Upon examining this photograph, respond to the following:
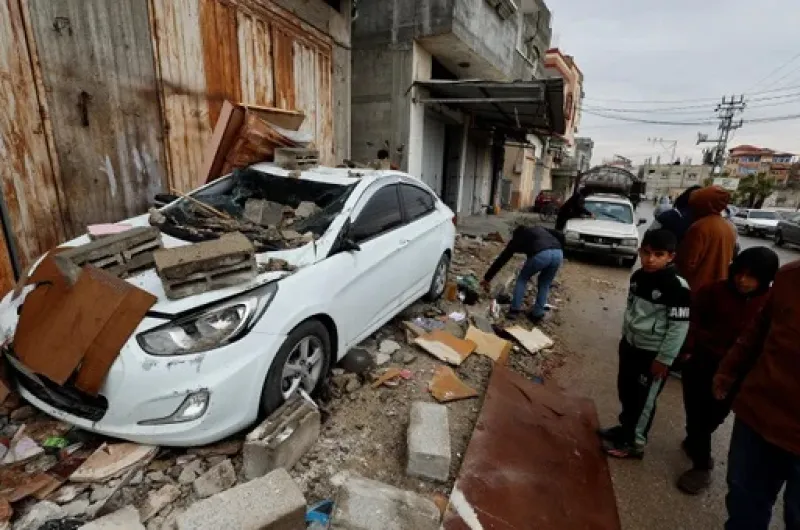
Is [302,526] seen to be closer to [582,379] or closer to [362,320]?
[362,320]

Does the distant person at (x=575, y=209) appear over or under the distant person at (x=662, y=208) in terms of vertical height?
under

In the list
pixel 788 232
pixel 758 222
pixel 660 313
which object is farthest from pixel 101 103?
pixel 758 222

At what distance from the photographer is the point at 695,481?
2559 mm

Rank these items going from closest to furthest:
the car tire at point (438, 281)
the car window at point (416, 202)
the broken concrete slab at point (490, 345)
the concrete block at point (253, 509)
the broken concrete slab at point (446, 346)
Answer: the concrete block at point (253, 509) → the broken concrete slab at point (446, 346) → the broken concrete slab at point (490, 345) → the car window at point (416, 202) → the car tire at point (438, 281)

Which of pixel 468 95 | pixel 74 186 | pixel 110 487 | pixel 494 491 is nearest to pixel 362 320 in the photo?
pixel 494 491

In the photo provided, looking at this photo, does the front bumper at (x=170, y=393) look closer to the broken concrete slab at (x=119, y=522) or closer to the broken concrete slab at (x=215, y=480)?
the broken concrete slab at (x=215, y=480)

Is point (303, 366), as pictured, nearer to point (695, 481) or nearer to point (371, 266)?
point (371, 266)

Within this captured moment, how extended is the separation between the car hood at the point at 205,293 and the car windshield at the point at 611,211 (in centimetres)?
855

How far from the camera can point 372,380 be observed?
3.25 m

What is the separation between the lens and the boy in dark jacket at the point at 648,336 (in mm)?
2445

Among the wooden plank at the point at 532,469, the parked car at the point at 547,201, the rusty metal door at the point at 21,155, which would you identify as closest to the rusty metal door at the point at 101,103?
the rusty metal door at the point at 21,155

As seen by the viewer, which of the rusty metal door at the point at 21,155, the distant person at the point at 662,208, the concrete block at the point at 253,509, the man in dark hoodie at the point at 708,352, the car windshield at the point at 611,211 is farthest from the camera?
the car windshield at the point at 611,211

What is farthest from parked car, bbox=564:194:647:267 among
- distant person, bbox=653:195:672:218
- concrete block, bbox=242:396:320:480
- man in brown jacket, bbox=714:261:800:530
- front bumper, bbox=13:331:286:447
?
front bumper, bbox=13:331:286:447

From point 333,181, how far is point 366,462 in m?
2.24
